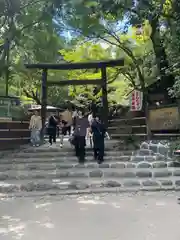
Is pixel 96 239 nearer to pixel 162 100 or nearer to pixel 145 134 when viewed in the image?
pixel 145 134

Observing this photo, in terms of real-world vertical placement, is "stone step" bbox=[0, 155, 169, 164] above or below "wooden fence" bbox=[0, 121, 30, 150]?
below

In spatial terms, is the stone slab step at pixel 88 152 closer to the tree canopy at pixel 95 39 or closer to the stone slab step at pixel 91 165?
the stone slab step at pixel 91 165

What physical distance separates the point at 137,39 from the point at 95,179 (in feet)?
29.2

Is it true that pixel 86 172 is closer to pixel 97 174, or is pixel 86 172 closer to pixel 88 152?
pixel 97 174

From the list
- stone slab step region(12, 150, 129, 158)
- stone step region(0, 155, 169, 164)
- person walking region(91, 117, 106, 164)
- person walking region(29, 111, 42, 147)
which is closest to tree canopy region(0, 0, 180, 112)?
person walking region(29, 111, 42, 147)

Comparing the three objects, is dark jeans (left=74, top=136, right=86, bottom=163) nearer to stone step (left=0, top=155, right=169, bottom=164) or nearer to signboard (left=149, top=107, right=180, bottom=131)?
stone step (left=0, top=155, right=169, bottom=164)

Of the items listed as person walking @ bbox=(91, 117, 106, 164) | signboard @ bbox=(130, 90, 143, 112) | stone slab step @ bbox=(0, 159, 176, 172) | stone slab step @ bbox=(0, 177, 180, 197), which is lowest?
stone slab step @ bbox=(0, 177, 180, 197)

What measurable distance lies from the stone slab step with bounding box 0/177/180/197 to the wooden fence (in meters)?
4.81

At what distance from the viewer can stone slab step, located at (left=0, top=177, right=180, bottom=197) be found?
8.94 m

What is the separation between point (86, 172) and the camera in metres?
10.5

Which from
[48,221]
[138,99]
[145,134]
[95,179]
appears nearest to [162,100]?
[138,99]

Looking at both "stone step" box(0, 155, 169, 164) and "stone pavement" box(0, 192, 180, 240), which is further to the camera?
"stone step" box(0, 155, 169, 164)

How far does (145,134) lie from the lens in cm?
1420

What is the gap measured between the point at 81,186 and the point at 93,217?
281cm
